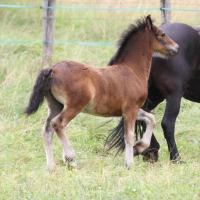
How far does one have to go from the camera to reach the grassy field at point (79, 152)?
5.60m

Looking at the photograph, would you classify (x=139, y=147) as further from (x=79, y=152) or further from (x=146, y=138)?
(x=79, y=152)

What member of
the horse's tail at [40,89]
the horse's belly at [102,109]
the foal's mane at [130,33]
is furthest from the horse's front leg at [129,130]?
the horse's tail at [40,89]

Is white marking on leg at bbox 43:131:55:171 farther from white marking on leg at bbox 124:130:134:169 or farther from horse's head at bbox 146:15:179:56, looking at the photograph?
horse's head at bbox 146:15:179:56

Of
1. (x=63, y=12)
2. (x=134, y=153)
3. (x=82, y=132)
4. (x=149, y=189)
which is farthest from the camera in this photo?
(x=63, y=12)

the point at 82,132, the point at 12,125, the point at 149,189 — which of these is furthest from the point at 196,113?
the point at 149,189

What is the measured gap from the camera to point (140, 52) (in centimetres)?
727

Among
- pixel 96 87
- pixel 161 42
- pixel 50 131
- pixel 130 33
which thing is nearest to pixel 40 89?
pixel 50 131

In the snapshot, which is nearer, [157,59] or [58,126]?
[58,126]

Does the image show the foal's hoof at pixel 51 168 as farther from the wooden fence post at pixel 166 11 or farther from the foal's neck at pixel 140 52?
the wooden fence post at pixel 166 11

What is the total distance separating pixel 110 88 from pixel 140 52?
66cm

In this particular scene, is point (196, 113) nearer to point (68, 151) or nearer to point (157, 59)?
point (157, 59)

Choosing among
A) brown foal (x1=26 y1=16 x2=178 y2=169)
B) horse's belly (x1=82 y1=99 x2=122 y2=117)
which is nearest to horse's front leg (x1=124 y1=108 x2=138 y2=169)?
brown foal (x1=26 y1=16 x2=178 y2=169)

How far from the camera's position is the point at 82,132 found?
8.36 metres

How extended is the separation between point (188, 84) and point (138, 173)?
1.61 m
